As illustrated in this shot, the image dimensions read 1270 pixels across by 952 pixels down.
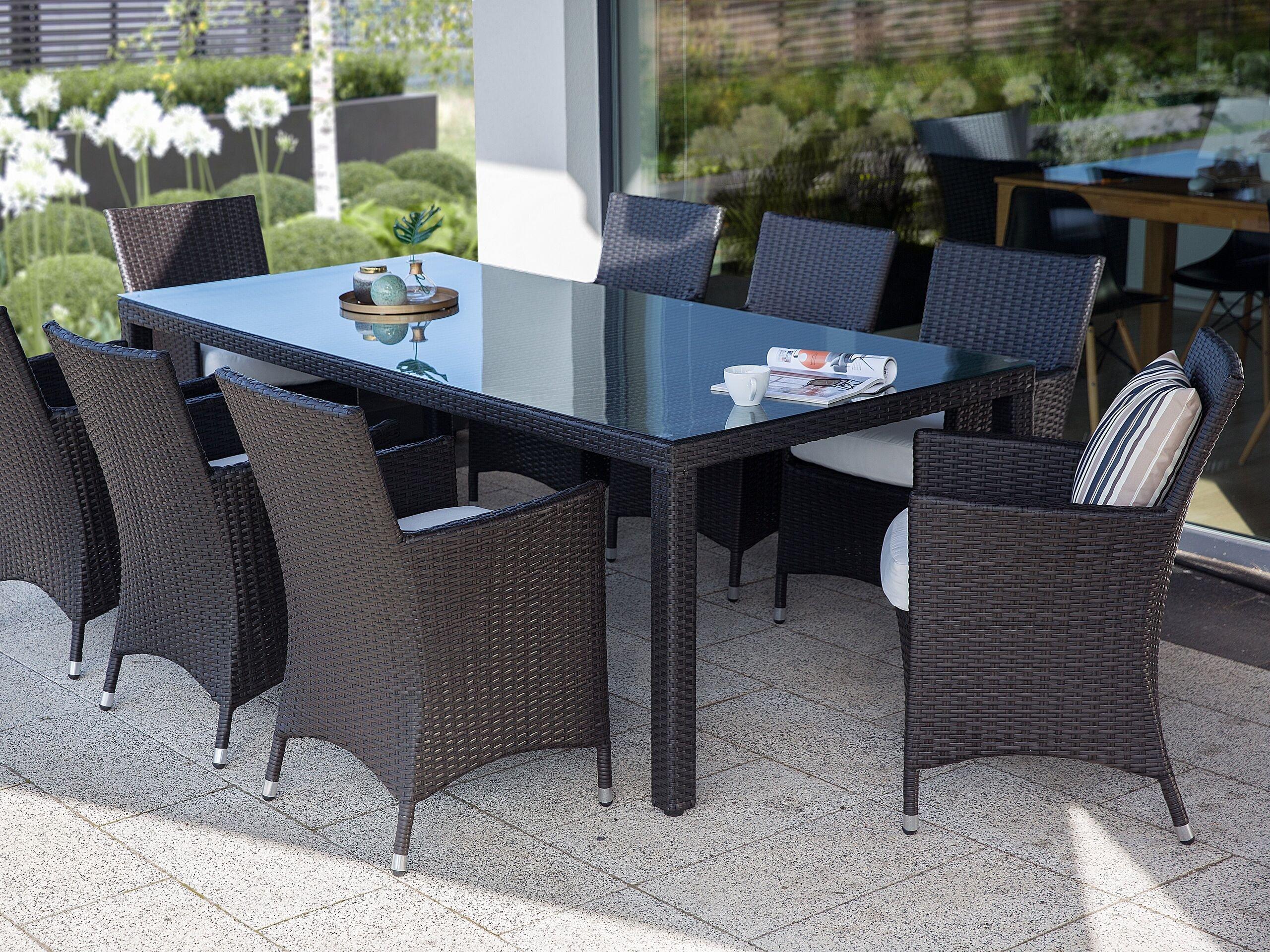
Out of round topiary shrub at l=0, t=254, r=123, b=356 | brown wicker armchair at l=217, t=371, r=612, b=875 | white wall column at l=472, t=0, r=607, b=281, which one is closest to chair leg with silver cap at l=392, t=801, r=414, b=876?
brown wicker armchair at l=217, t=371, r=612, b=875

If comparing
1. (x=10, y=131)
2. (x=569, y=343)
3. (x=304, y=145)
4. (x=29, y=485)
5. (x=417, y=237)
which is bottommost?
(x=29, y=485)

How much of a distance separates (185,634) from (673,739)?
3.80ft

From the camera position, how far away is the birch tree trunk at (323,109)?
736 centimetres

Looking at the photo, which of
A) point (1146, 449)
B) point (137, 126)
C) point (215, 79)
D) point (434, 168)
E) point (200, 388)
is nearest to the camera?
point (1146, 449)

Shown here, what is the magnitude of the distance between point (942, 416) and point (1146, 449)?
4.00ft

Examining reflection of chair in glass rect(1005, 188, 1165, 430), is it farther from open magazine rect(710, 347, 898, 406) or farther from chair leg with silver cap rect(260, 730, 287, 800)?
chair leg with silver cap rect(260, 730, 287, 800)

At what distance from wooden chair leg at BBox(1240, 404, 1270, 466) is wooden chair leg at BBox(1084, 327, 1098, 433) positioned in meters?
0.47

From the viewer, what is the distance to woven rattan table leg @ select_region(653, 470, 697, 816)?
115 inches

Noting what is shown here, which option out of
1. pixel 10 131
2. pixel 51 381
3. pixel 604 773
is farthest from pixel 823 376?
pixel 10 131

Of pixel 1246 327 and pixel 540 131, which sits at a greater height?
pixel 540 131

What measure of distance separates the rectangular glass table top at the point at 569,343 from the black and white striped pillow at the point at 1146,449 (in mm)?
479

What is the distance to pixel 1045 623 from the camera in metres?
2.85

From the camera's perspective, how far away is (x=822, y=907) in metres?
2.69

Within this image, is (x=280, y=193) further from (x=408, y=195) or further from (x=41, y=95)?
(x=41, y=95)
